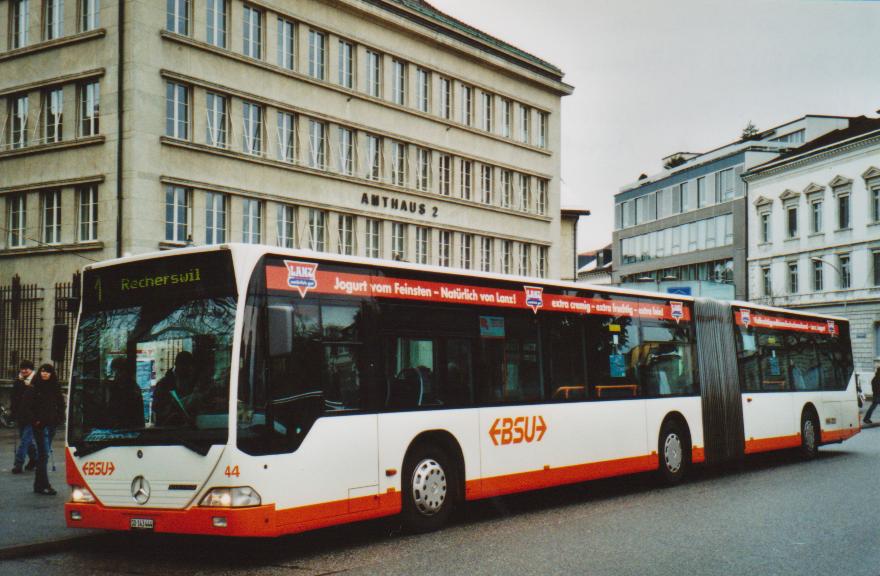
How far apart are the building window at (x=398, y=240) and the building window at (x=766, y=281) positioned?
125 feet

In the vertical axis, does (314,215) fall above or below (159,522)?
above

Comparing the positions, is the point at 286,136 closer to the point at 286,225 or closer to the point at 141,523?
the point at 286,225

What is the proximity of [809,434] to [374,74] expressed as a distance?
2675 centimetres

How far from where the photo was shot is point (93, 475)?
9.82m

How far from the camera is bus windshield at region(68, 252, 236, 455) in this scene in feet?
30.2

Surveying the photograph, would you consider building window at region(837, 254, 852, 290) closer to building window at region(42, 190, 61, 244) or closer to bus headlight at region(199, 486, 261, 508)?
building window at region(42, 190, 61, 244)

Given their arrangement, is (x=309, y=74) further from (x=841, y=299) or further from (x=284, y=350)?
(x=841, y=299)

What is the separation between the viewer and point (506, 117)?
1973 inches

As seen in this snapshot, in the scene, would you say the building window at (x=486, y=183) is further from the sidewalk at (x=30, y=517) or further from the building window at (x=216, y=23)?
the sidewalk at (x=30, y=517)

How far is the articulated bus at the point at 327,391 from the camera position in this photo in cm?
Result: 918

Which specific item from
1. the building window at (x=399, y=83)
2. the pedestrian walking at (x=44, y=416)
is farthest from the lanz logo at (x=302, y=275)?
the building window at (x=399, y=83)

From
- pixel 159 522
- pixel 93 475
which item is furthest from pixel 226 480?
pixel 93 475

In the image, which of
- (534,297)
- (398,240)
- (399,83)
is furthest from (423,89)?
(534,297)

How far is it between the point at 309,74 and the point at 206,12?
517 centimetres
